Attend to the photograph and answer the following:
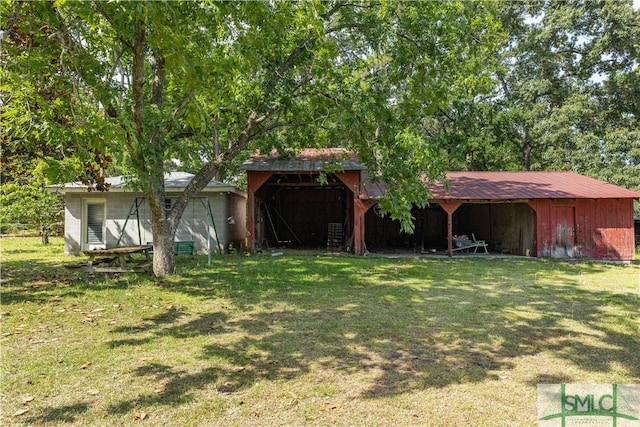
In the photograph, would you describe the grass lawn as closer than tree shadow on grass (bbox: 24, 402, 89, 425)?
No

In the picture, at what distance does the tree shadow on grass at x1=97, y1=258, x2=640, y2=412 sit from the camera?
3971 mm

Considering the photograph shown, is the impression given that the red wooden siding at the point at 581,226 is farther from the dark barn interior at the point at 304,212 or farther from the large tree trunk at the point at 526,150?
the large tree trunk at the point at 526,150

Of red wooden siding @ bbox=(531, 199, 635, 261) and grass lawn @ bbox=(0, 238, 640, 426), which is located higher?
red wooden siding @ bbox=(531, 199, 635, 261)

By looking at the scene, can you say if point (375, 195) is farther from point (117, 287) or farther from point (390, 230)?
point (117, 287)

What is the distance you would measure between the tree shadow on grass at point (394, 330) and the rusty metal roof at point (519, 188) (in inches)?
220

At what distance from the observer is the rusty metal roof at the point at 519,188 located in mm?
14414

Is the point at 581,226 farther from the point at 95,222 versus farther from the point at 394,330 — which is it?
the point at 95,222

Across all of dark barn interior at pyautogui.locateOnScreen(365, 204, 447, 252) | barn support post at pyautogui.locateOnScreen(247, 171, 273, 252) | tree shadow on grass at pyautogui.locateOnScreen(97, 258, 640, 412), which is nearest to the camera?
tree shadow on grass at pyautogui.locateOnScreen(97, 258, 640, 412)

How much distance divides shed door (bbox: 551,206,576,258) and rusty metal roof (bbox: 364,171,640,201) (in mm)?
636

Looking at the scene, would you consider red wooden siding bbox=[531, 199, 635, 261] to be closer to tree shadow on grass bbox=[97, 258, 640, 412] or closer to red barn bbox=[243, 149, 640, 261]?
red barn bbox=[243, 149, 640, 261]

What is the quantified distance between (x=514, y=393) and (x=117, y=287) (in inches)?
277

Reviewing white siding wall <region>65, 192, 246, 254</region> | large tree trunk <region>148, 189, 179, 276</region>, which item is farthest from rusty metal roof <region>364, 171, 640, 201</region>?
large tree trunk <region>148, 189, 179, 276</region>

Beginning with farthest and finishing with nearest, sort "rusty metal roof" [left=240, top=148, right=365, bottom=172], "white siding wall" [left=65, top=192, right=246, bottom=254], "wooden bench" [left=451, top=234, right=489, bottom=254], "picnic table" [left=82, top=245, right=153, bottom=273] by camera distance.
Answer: "wooden bench" [left=451, top=234, right=489, bottom=254], "white siding wall" [left=65, top=192, right=246, bottom=254], "rusty metal roof" [left=240, top=148, right=365, bottom=172], "picnic table" [left=82, top=245, right=153, bottom=273]

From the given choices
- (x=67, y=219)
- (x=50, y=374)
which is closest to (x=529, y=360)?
(x=50, y=374)
